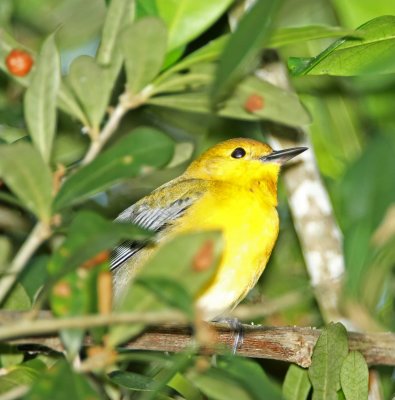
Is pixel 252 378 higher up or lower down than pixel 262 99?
lower down

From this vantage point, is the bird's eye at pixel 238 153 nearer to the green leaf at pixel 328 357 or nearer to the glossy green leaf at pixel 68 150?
the glossy green leaf at pixel 68 150

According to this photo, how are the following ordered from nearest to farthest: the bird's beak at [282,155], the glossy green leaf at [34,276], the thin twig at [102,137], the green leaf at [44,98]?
the green leaf at [44,98] < the thin twig at [102,137] < the glossy green leaf at [34,276] < the bird's beak at [282,155]

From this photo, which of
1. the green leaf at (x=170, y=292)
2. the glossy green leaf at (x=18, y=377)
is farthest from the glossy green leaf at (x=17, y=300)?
the green leaf at (x=170, y=292)

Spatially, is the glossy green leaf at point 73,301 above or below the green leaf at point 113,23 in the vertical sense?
below

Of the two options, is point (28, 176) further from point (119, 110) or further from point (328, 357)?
point (328, 357)

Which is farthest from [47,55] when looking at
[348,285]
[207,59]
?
[348,285]

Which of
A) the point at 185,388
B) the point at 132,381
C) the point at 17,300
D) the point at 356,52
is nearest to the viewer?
the point at 132,381

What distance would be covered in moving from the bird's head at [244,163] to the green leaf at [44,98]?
2.55 m

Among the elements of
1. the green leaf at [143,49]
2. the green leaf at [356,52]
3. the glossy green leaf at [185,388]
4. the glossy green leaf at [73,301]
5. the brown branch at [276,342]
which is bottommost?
the glossy green leaf at [185,388]

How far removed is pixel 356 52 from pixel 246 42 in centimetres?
106

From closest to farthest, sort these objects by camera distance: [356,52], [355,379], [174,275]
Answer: [174,275], [356,52], [355,379]

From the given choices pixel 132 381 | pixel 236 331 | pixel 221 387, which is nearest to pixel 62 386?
pixel 221 387

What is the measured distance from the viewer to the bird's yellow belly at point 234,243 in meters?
4.59

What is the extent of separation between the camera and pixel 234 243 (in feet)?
15.1
